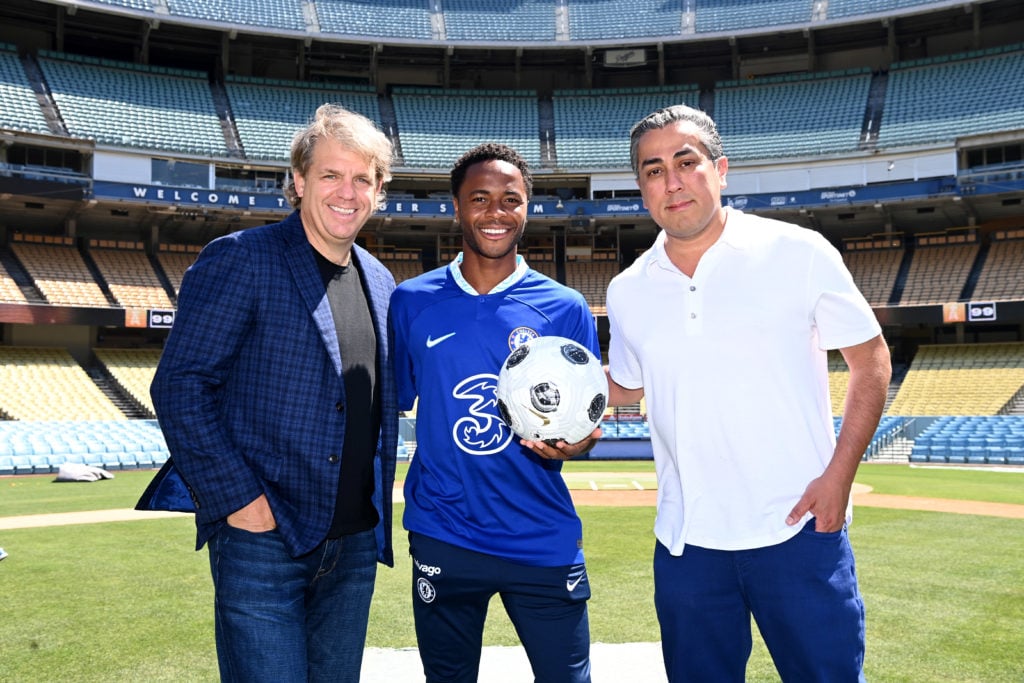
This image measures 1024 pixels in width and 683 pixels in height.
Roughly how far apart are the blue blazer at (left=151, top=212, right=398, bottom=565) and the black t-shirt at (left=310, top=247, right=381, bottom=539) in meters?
0.09

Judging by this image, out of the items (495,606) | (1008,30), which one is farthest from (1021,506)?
(1008,30)

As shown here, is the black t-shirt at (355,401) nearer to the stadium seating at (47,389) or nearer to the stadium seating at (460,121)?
the stadium seating at (47,389)

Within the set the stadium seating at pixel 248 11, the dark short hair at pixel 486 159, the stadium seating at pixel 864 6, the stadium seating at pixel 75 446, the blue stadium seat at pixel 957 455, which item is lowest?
the blue stadium seat at pixel 957 455

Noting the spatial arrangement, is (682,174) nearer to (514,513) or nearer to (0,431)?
(514,513)

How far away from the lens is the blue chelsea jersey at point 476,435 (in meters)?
3.48

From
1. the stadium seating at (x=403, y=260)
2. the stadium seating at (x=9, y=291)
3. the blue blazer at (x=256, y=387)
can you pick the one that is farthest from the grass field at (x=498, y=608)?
the stadium seating at (x=403, y=260)

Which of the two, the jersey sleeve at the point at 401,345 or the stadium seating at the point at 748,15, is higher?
the stadium seating at the point at 748,15

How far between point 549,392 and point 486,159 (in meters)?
1.19

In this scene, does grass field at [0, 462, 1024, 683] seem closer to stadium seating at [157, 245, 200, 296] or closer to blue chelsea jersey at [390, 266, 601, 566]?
blue chelsea jersey at [390, 266, 601, 566]

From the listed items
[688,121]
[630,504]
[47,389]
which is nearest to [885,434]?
[630,504]

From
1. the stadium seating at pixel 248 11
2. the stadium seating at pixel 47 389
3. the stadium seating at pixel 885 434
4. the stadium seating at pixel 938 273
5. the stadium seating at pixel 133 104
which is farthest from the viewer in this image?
the stadium seating at pixel 248 11

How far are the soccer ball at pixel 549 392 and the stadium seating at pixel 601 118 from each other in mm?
38951

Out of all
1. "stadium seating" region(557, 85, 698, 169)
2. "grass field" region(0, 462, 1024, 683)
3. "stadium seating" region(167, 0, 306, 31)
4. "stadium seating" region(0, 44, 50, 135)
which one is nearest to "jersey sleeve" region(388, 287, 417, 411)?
"grass field" region(0, 462, 1024, 683)

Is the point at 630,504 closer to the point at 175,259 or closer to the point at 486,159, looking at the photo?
the point at 486,159
